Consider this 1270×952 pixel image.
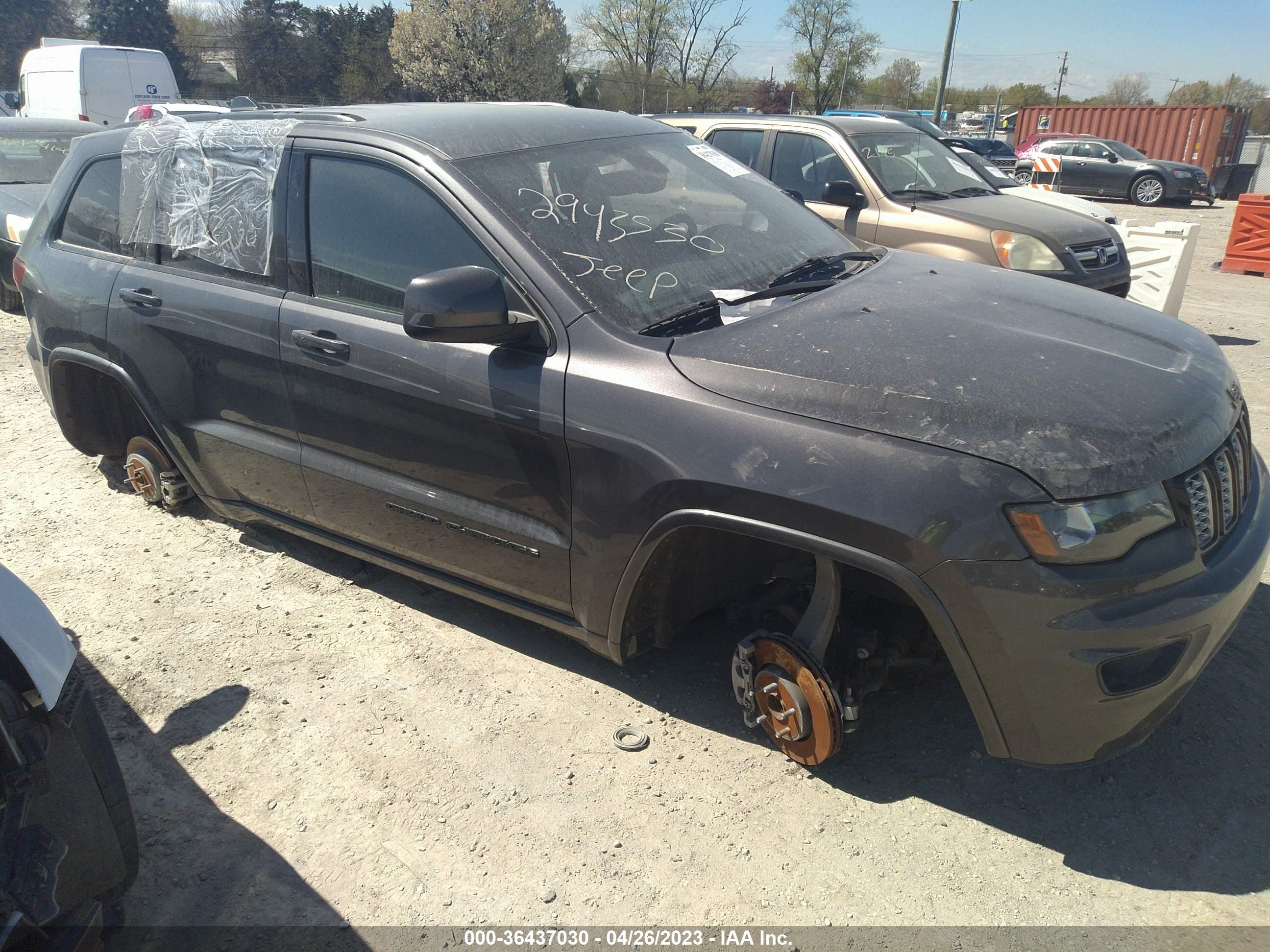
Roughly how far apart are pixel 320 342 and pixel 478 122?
961 millimetres

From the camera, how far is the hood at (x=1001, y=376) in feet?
6.89

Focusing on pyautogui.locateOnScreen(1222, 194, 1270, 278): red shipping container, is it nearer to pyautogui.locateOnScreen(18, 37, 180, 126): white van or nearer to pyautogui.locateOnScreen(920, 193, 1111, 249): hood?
pyautogui.locateOnScreen(920, 193, 1111, 249): hood

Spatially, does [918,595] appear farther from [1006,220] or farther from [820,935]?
[1006,220]

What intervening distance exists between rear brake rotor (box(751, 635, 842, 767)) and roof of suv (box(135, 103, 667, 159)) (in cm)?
188

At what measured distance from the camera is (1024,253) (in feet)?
21.1

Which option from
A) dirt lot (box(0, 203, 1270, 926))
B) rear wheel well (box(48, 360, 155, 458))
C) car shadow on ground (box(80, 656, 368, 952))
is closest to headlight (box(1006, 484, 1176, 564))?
dirt lot (box(0, 203, 1270, 926))

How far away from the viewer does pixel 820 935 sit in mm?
2215

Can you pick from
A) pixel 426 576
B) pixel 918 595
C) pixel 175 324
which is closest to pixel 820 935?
pixel 918 595

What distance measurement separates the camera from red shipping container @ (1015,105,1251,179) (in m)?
25.5

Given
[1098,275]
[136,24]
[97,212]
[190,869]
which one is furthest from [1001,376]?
[136,24]

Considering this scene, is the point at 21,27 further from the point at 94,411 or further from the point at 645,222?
the point at 645,222

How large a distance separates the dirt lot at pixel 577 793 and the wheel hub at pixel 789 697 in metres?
0.15

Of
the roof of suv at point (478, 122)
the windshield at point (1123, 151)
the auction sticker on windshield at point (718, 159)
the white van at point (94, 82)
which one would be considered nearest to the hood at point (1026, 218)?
the auction sticker on windshield at point (718, 159)

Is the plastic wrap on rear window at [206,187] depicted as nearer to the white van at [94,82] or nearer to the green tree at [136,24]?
the white van at [94,82]
